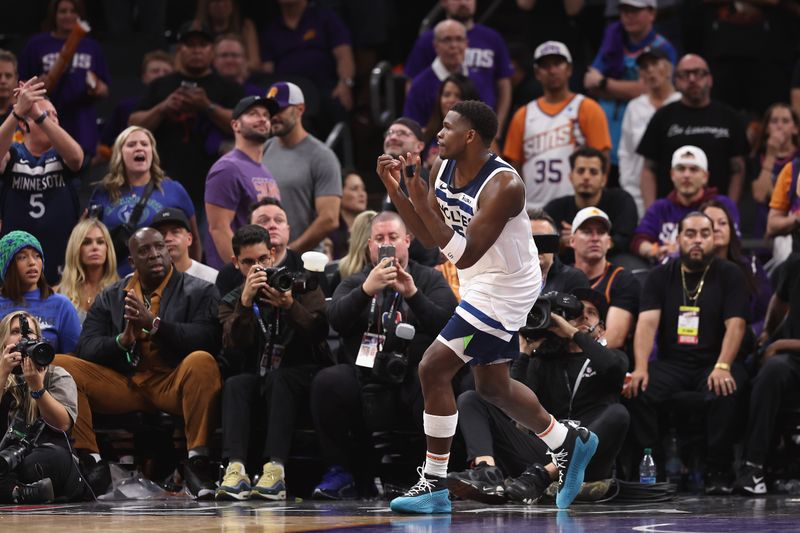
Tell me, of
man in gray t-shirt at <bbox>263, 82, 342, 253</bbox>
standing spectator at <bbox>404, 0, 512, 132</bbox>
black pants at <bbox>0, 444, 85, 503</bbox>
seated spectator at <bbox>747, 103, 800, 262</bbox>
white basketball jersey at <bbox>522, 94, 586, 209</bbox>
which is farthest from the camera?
standing spectator at <bbox>404, 0, 512, 132</bbox>

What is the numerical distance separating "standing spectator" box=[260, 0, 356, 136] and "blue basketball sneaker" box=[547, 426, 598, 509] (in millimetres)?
6241

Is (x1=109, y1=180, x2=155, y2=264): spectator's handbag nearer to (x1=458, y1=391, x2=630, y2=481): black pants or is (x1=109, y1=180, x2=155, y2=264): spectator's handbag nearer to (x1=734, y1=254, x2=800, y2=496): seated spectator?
(x1=458, y1=391, x2=630, y2=481): black pants

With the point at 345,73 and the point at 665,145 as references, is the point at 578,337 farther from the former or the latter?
the point at 345,73

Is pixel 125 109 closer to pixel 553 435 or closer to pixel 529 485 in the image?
pixel 529 485

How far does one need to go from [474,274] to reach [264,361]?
2.00 meters

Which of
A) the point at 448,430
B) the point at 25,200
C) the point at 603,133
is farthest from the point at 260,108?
the point at 448,430

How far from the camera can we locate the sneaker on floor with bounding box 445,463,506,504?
6.53 meters

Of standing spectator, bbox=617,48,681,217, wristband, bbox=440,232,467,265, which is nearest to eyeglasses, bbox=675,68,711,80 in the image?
standing spectator, bbox=617,48,681,217

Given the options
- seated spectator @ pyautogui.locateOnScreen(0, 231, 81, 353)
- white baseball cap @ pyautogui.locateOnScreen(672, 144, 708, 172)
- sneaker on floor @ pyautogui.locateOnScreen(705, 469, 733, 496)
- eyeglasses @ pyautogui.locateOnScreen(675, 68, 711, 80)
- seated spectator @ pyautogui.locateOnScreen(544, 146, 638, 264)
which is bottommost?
sneaker on floor @ pyautogui.locateOnScreen(705, 469, 733, 496)

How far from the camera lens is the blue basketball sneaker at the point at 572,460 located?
6535mm

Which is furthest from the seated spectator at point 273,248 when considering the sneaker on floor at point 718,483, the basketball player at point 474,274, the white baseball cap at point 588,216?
the sneaker on floor at point 718,483

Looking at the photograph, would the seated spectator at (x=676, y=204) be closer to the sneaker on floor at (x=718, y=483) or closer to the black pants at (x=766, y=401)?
the black pants at (x=766, y=401)

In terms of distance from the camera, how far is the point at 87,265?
8.63m

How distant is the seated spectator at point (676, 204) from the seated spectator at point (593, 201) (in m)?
0.12
